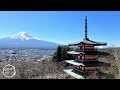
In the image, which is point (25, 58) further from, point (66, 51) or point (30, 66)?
point (66, 51)

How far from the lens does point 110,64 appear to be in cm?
899
